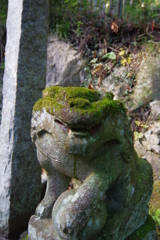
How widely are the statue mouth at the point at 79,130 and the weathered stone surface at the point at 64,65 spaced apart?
122 inches

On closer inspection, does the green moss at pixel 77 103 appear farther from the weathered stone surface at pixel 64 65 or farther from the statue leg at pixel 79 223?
the weathered stone surface at pixel 64 65

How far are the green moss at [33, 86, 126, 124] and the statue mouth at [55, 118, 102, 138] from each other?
2.4 inches

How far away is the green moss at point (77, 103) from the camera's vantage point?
3.15ft

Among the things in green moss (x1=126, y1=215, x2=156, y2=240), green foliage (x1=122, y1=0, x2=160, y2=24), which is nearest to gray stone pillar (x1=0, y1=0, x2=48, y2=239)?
green moss (x1=126, y1=215, x2=156, y2=240)

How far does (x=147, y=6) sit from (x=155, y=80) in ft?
6.75

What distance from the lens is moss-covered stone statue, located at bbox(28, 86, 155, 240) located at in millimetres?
960

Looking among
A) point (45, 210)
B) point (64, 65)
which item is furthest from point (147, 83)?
point (45, 210)

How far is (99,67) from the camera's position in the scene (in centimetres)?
379

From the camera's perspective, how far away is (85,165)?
1099mm

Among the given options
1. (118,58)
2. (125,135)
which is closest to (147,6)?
(118,58)

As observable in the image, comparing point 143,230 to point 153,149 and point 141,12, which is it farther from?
point 141,12

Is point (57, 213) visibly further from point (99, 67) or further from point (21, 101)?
point (99, 67)

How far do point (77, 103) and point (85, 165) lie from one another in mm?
355

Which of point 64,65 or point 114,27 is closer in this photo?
point 114,27
